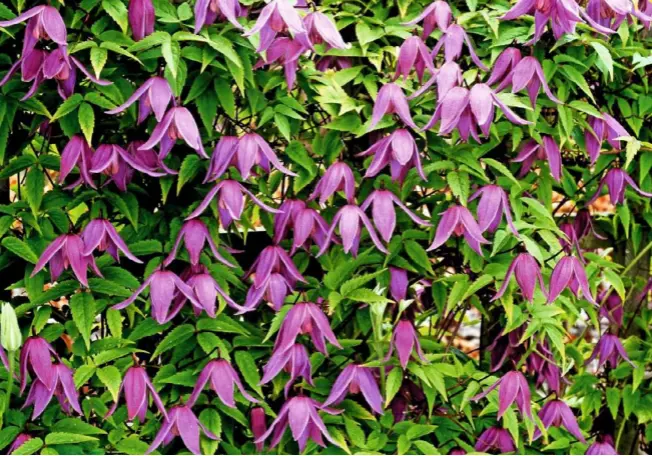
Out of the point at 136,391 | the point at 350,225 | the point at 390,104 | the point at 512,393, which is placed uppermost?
the point at 390,104

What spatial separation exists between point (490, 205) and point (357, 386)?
1.30 ft

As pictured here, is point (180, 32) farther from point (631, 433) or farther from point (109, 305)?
point (631, 433)

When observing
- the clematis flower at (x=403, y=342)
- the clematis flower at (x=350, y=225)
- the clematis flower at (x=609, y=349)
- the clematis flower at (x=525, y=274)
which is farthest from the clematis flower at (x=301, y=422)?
the clematis flower at (x=609, y=349)

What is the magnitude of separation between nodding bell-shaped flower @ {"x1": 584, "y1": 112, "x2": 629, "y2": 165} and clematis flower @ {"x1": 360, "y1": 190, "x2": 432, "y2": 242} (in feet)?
1.26

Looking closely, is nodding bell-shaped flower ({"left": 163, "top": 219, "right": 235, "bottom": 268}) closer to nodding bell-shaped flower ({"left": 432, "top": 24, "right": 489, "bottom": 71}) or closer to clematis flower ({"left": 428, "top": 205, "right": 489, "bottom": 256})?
clematis flower ({"left": 428, "top": 205, "right": 489, "bottom": 256})

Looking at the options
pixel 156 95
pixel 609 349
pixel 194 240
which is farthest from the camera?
pixel 609 349

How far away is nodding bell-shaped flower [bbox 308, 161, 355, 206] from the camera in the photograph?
170 cm

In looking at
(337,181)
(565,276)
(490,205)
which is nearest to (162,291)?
(337,181)

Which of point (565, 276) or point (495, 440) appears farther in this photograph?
point (495, 440)

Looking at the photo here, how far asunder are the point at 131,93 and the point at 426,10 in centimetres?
53

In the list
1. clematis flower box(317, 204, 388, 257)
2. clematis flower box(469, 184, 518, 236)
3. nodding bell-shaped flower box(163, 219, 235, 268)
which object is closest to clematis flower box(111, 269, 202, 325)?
nodding bell-shaped flower box(163, 219, 235, 268)

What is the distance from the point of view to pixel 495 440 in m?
1.87

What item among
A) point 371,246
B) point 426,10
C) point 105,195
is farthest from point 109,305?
point 426,10

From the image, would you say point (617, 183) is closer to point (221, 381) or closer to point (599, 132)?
point (599, 132)
